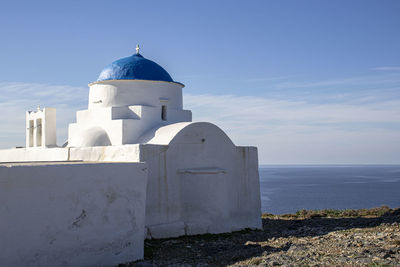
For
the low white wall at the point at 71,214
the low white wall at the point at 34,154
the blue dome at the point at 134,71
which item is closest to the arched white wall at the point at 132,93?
the blue dome at the point at 134,71

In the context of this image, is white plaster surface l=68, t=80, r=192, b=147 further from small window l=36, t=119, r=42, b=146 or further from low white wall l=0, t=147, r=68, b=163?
small window l=36, t=119, r=42, b=146

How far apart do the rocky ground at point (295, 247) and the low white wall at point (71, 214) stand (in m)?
0.75

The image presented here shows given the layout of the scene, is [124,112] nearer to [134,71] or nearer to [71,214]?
[134,71]

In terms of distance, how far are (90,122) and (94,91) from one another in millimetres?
1159

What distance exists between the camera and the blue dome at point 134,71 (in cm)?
1410

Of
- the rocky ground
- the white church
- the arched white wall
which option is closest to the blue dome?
the white church

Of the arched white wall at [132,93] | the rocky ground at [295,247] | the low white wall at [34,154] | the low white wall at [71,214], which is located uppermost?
the arched white wall at [132,93]

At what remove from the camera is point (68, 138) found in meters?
15.0

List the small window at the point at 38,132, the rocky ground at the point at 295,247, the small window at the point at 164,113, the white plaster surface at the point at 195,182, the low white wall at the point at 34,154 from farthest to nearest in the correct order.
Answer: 1. the small window at the point at 38,132
2. the small window at the point at 164,113
3. the low white wall at the point at 34,154
4. the white plaster surface at the point at 195,182
5. the rocky ground at the point at 295,247

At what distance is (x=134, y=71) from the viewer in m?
14.2

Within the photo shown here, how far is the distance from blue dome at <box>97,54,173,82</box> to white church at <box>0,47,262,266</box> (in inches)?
1.6

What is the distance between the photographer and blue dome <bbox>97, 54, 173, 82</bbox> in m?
14.1

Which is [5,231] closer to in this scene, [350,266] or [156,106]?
[350,266]

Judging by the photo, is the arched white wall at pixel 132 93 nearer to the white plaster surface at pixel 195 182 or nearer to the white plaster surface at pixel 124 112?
the white plaster surface at pixel 124 112
